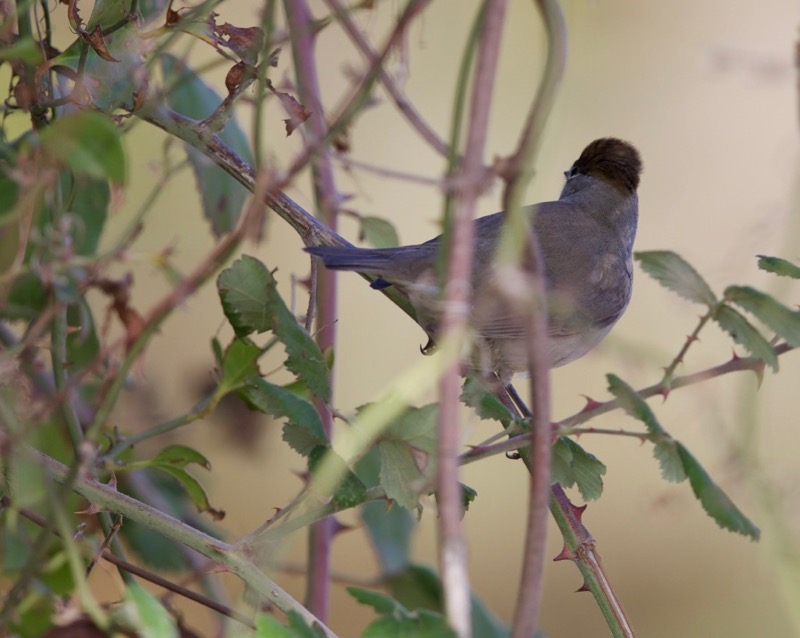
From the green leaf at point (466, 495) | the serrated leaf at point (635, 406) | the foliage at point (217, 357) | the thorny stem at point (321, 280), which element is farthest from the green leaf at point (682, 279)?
the thorny stem at point (321, 280)

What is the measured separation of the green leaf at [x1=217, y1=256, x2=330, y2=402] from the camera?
2.98ft

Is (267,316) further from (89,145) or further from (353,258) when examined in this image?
(353,258)

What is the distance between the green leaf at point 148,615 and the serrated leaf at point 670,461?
1.51 ft

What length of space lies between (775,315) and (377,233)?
24.6 inches

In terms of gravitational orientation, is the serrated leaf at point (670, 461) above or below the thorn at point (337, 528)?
below

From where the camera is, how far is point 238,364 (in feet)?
3.48

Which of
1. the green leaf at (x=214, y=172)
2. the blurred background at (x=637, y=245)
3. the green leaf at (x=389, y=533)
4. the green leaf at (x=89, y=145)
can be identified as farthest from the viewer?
the blurred background at (x=637, y=245)

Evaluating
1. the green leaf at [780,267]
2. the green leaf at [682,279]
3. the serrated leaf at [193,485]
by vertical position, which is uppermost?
the green leaf at [682,279]

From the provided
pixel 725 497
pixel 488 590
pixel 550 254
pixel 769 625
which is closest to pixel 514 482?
pixel 488 590

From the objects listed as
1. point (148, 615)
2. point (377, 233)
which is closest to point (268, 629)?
point (148, 615)

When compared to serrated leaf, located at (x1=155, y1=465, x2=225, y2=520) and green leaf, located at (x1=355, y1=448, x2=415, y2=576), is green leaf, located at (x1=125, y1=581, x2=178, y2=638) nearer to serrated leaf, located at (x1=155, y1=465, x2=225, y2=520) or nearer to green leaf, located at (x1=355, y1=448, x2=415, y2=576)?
serrated leaf, located at (x1=155, y1=465, x2=225, y2=520)

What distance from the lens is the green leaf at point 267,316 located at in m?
0.91

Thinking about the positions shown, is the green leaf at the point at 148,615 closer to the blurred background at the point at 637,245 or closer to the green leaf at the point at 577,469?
the green leaf at the point at 577,469

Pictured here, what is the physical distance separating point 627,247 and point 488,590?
1.18m
